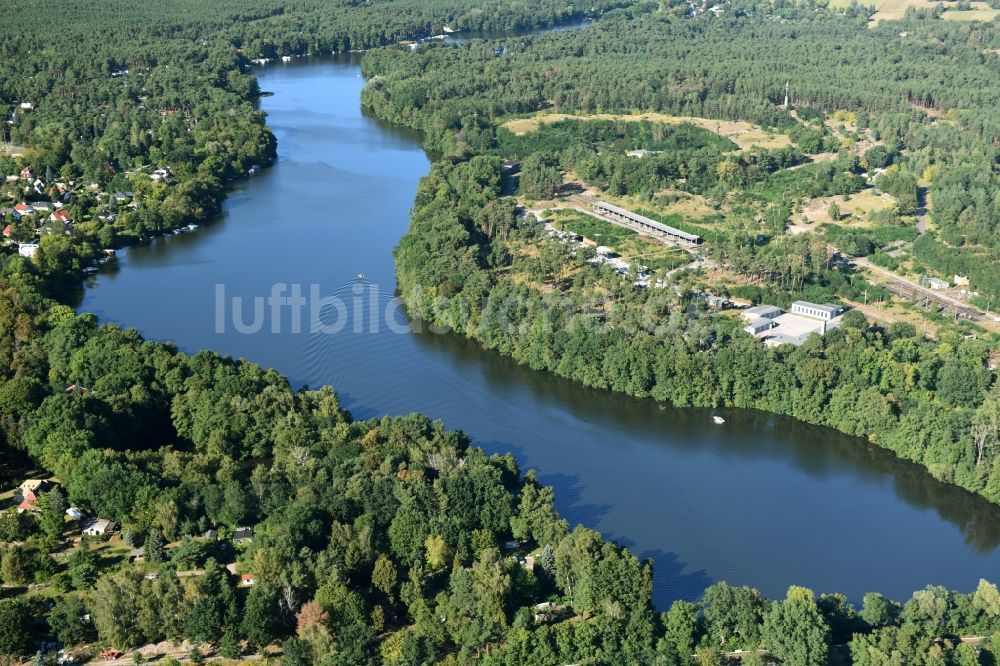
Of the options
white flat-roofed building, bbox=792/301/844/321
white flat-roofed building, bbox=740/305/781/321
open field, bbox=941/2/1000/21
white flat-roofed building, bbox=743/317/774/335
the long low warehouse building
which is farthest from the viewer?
open field, bbox=941/2/1000/21

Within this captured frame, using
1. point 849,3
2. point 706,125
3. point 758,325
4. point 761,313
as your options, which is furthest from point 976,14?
point 758,325

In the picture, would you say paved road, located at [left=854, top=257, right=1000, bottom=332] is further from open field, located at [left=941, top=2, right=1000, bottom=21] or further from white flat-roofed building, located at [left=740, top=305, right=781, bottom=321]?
open field, located at [left=941, top=2, right=1000, bottom=21]

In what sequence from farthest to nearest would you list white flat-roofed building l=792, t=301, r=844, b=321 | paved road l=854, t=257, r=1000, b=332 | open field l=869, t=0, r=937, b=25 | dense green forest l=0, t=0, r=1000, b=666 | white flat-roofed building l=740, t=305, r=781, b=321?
open field l=869, t=0, r=937, b=25 → paved road l=854, t=257, r=1000, b=332 → white flat-roofed building l=792, t=301, r=844, b=321 → white flat-roofed building l=740, t=305, r=781, b=321 → dense green forest l=0, t=0, r=1000, b=666

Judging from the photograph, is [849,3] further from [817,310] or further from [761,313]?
[761,313]

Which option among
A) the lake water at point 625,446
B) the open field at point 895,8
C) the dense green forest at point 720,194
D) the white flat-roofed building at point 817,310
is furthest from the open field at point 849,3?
the white flat-roofed building at point 817,310

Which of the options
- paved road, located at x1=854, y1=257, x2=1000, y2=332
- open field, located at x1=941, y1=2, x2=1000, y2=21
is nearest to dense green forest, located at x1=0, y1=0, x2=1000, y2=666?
paved road, located at x1=854, y1=257, x2=1000, y2=332

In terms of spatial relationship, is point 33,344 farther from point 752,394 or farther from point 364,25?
point 364,25

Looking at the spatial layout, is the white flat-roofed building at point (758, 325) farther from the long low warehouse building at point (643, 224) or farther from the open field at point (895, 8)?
the open field at point (895, 8)

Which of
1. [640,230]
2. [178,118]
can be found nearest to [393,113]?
[178,118]
